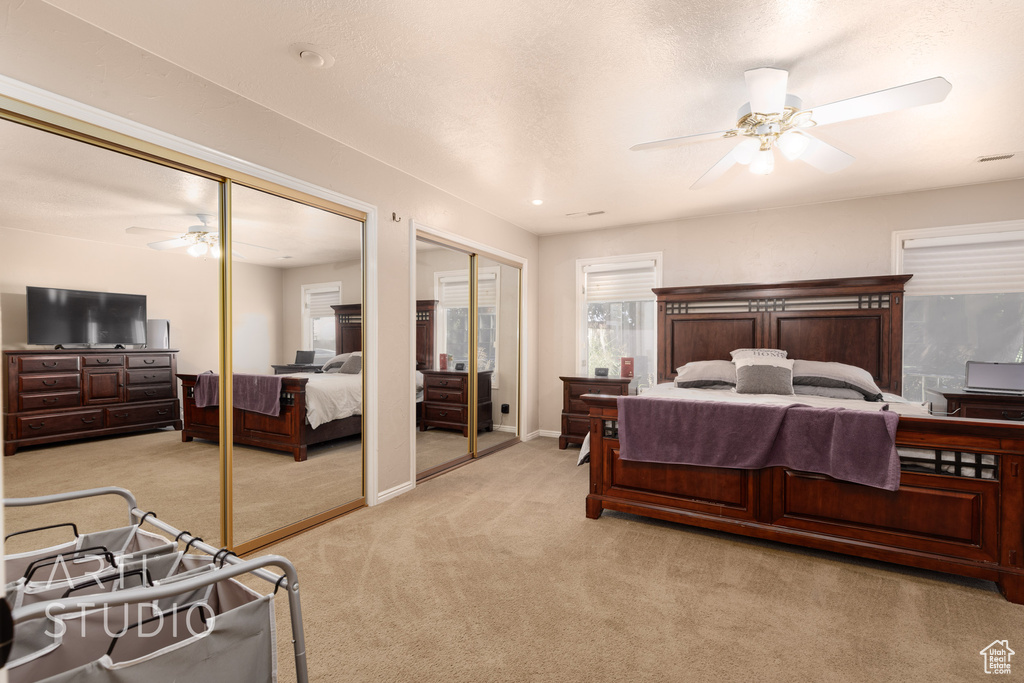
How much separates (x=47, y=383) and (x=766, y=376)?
4463mm

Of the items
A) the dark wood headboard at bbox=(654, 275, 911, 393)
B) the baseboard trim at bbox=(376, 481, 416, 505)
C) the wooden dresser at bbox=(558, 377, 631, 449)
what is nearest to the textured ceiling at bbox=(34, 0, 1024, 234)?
the dark wood headboard at bbox=(654, 275, 911, 393)

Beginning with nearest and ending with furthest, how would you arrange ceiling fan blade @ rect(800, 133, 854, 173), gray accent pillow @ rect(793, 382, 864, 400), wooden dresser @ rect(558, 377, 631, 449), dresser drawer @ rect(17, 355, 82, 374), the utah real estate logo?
the utah real estate logo → dresser drawer @ rect(17, 355, 82, 374) → ceiling fan blade @ rect(800, 133, 854, 173) → gray accent pillow @ rect(793, 382, 864, 400) → wooden dresser @ rect(558, 377, 631, 449)

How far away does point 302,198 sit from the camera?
10.4 feet

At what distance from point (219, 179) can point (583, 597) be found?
282cm

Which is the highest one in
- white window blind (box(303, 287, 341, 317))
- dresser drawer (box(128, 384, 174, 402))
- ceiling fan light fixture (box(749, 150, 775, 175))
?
ceiling fan light fixture (box(749, 150, 775, 175))

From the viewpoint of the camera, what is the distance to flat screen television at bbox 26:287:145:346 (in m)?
2.23

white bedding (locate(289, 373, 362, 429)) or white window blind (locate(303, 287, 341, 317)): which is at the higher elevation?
white window blind (locate(303, 287, 341, 317))

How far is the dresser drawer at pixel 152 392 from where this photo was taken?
263 centimetres

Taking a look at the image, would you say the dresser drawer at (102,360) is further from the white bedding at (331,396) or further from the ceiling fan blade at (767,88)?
the ceiling fan blade at (767,88)

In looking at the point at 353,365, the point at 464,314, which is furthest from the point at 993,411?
the point at 353,365

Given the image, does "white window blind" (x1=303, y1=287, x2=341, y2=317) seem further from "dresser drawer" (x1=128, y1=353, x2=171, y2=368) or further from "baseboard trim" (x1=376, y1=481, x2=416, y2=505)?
"baseboard trim" (x1=376, y1=481, x2=416, y2=505)

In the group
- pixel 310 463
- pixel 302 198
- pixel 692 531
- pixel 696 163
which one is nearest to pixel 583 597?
pixel 692 531

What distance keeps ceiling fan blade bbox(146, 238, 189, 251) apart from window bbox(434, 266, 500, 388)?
209cm

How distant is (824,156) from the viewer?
291 cm
